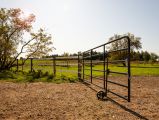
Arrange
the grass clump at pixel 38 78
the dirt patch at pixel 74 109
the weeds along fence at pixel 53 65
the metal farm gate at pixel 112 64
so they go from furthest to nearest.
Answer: the weeds along fence at pixel 53 65 < the grass clump at pixel 38 78 < the metal farm gate at pixel 112 64 < the dirt patch at pixel 74 109

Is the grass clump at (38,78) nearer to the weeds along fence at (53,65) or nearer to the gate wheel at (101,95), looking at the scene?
the weeds along fence at (53,65)

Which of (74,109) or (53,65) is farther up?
(53,65)

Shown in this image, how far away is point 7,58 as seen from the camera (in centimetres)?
2091

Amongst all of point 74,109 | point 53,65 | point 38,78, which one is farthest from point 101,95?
point 53,65

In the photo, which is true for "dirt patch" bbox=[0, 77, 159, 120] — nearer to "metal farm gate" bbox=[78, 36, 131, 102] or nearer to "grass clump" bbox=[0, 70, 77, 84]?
"metal farm gate" bbox=[78, 36, 131, 102]

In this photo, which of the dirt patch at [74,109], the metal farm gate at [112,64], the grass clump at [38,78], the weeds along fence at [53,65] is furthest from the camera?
the weeds along fence at [53,65]

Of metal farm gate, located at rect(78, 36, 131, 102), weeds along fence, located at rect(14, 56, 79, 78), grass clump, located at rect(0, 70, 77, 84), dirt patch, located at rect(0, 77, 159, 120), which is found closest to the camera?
dirt patch, located at rect(0, 77, 159, 120)

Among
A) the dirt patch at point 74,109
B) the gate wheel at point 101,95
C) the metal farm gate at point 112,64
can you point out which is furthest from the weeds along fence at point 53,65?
the dirt patch at point 74,109

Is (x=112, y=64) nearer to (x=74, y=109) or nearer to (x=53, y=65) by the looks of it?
(x=74, y=109)

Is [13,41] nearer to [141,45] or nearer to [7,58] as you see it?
[7,58]

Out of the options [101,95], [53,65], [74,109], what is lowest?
[74,109]

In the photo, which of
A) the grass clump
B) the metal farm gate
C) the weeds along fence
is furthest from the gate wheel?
the weeds along fence

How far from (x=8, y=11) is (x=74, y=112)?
1716 centimetres

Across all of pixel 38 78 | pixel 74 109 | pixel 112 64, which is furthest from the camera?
pixel 38 78
